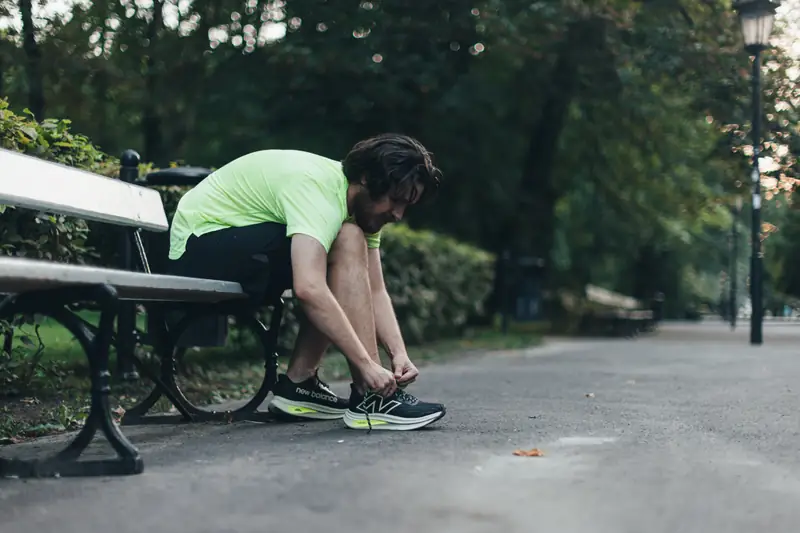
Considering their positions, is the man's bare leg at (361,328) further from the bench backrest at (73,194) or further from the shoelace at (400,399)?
the bench backrest at (73,194)

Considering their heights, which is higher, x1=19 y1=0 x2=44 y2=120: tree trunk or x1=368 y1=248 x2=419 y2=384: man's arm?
x1=19 y1=0 x2=44 y2=120: tree trunk

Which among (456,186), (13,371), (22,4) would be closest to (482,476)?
(13,371)

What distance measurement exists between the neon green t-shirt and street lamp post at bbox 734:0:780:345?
965 centimetres

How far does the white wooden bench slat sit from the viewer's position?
2785 mm

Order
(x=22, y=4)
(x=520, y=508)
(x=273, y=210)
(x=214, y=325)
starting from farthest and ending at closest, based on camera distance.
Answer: (x=22, y=4)
(x=214, y=325)
(x=273, y=210)
(x=520, y=508)

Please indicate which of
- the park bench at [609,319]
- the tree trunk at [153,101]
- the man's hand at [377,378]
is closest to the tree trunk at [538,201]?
the park bench at [609,319]

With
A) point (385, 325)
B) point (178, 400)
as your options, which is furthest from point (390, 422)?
point (178, 400)

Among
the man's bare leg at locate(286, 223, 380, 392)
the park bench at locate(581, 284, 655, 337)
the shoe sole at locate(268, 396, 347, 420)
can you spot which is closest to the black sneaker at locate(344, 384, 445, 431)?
the man's bare leg at locate(286, 223, 380, 392)

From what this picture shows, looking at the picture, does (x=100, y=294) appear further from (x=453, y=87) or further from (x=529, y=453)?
(x=453, y=87)

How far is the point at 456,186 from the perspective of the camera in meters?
18.8

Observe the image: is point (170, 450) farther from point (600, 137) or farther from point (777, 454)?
point (600, 137)

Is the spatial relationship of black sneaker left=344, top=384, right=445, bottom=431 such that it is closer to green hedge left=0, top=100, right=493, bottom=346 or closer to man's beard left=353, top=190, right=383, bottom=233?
man's beard left=353, top=190, right=383, bottom=233

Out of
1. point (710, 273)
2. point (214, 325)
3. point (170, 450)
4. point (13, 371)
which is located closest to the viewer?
point (170, 450)

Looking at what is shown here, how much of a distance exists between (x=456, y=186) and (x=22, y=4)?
10.2 m
